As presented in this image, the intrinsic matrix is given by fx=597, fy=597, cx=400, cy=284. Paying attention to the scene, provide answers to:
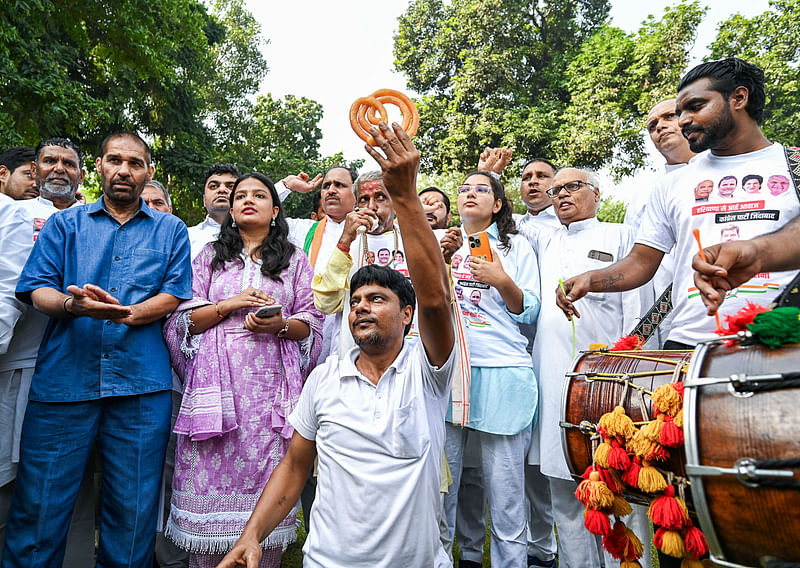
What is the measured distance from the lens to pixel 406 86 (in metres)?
24.0

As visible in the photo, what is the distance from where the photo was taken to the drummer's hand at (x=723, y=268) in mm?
2146

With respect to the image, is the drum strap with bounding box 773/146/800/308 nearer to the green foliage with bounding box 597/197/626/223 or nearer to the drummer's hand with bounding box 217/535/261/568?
the drummer's hand with bounding box 217/535/261/568

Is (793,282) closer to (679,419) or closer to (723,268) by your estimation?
(723,268)

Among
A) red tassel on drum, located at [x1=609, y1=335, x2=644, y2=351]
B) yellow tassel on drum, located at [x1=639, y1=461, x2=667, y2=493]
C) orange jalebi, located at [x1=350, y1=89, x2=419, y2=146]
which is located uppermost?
orange jalebi, located at [x1=350, y1=89, x2=419, y2=146]

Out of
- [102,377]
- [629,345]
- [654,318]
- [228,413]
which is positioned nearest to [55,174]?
[102,377]

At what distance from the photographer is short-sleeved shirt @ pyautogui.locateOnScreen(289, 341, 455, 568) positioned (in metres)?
2.41

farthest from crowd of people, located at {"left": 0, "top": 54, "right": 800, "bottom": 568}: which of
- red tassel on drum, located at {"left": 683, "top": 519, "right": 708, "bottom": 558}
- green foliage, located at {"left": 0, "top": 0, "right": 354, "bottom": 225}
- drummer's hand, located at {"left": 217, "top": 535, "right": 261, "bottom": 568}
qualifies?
green foliage, located at {"left": 0, "top": 0, "right": 354, "bottom": 225}

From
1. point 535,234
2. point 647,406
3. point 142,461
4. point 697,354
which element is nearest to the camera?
point 697,354

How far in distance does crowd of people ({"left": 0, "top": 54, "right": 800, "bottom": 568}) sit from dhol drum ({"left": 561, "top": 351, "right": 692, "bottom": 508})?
0.33 meters

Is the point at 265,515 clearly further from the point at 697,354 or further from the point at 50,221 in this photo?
the point at 50,221

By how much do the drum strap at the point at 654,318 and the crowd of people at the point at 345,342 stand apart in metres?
0.01

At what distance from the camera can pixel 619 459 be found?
2.25 metres

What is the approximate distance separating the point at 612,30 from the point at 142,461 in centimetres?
2230

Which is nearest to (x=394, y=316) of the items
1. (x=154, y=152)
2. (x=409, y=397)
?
(x=409, y=397)
